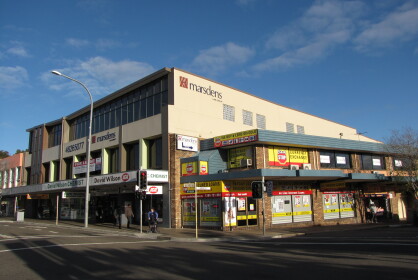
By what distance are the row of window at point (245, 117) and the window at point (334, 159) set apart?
869cm

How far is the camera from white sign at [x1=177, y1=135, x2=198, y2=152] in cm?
2689

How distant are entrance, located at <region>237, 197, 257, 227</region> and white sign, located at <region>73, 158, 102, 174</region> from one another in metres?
16.7

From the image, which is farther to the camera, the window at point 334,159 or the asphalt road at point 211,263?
the window at point 334,159

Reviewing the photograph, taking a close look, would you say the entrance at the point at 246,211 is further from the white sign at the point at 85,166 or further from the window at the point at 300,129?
→ the window at the point at 300,129

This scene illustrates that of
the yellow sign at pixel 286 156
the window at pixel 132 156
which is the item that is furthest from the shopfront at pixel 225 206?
the window at pixel 132 156

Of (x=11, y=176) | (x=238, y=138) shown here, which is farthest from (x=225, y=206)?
(x=11, y=176)

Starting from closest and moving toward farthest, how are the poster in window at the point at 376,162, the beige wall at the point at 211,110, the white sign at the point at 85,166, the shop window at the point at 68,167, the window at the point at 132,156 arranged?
1. the beige wall at the point at 211,110
2. the window at the point at 132,156
3. the poster in window at the point at 376,162
4. the white sign at the point at 85,166
5. the shop window at the point at 68,167

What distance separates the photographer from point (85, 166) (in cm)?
3606

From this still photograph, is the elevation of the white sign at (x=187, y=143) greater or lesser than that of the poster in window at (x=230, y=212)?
greater

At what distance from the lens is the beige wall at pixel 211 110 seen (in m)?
27.9

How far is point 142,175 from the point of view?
21.4 m

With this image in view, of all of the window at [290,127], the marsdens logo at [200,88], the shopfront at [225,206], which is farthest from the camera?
the window at [290,127]

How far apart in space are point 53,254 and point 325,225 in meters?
21.1

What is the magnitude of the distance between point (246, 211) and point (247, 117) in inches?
503
